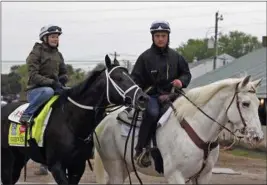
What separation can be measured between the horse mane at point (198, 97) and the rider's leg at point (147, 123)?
29 centimetres

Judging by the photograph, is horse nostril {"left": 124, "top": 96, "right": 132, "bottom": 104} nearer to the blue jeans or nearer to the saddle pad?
the blue jeans

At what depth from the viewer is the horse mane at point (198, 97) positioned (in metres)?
7.23

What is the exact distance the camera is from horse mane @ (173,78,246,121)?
7.23 m

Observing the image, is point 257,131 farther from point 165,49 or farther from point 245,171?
point 245,171

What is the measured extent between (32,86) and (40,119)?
584 millimetres

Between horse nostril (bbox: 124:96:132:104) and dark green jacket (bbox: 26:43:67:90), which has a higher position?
dark green jacket (bbox: 26:43:67:90)

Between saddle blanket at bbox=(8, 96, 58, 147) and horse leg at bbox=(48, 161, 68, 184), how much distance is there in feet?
1.57

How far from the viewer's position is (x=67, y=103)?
785 centimetres

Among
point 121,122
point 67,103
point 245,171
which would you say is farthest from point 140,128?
point 245,171

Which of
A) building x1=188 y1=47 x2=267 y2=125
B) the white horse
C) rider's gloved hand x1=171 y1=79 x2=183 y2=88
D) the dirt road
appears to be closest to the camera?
the white horse

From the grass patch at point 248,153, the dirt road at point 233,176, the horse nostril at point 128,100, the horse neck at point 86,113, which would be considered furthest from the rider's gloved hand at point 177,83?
the grass patch at point 248,153

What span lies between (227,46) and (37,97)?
92214 millimetres

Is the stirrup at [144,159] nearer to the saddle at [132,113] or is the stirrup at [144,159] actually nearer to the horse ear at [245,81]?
the saddle at [132,113]

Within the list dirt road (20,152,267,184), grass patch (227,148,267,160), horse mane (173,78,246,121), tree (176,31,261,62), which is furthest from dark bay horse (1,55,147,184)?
tree (176,31,261,62)
